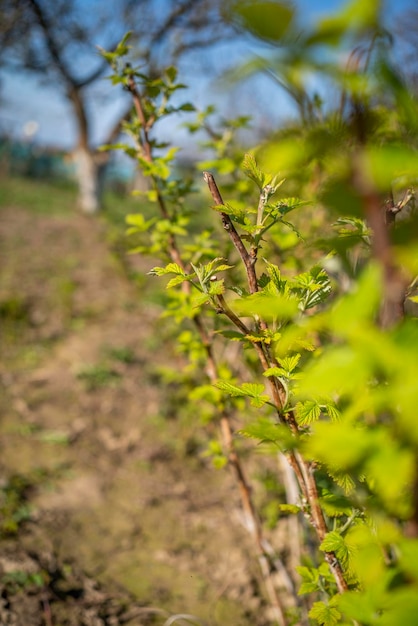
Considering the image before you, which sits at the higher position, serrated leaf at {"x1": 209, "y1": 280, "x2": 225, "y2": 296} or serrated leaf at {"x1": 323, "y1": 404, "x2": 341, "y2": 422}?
serrated leaf at {"x1": 209, "y1": 280, "x2": 225, "y2": 296}

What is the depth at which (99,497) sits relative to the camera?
251 cm

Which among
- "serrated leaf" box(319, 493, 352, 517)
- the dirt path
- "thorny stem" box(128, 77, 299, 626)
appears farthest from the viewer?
the dirt path

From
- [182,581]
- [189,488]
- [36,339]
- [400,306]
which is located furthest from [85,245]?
[400,306]

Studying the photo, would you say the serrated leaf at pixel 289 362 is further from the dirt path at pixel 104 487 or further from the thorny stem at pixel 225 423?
the dirt path at pixel 104 487

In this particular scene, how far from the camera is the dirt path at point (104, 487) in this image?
1910 mm

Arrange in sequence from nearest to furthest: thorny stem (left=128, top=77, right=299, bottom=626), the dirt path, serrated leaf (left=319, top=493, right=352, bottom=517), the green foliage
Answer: the green foliage
serrated leaf (left=319, top=493, right=352, bottom=517)
thorny stem (left=128, top=77, right=299, bottom=626)
the dirt path

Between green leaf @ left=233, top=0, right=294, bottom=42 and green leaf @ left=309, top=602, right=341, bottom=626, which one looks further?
green leaf @ left=309, top=602, right=341, bottom=626

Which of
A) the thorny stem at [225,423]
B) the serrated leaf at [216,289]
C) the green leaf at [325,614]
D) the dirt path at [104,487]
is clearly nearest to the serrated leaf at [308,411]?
the serrated leaf at [216,289]

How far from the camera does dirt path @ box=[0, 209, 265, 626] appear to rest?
1.91m

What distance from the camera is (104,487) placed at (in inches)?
102

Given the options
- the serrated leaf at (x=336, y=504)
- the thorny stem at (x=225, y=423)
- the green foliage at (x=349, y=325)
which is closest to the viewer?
the green foliage at (x=349, y=325)

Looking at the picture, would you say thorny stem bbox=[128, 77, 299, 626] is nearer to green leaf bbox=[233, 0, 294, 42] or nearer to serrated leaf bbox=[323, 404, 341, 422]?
serrated leaf bbox=[323, 404, 341, 422]

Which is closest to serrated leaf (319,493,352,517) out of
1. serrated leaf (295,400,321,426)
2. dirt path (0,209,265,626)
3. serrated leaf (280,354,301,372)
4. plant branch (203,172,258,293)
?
serrated leaf (295,400,321,426)

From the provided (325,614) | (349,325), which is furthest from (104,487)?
(349,325)
